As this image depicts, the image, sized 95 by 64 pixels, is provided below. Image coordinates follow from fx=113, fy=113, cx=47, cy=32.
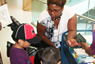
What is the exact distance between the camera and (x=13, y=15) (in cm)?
407

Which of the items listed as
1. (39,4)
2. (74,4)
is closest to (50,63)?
(39,4)

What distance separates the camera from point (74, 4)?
12.2 ft

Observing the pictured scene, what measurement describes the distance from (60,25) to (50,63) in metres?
0.81

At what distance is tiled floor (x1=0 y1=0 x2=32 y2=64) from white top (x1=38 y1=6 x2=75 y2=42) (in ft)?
3.56

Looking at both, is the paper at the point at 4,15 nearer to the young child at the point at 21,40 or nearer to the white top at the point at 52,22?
the young child at the point at 21,40

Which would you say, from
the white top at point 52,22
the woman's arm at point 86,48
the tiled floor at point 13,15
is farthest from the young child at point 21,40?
the tiled floor at point 13,15

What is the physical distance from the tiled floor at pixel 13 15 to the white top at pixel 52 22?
109cm

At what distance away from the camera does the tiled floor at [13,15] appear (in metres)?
2.46

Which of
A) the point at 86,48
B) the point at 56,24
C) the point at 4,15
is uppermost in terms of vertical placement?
the point at 4,15

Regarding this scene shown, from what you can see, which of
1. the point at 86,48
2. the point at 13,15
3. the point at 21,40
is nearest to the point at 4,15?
the point at 21,40

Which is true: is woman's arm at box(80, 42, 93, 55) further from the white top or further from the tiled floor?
the tiled floor

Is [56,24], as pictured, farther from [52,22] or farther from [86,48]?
[86,48]

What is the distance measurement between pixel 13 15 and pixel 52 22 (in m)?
2.79

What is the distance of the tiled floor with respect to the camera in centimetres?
246
